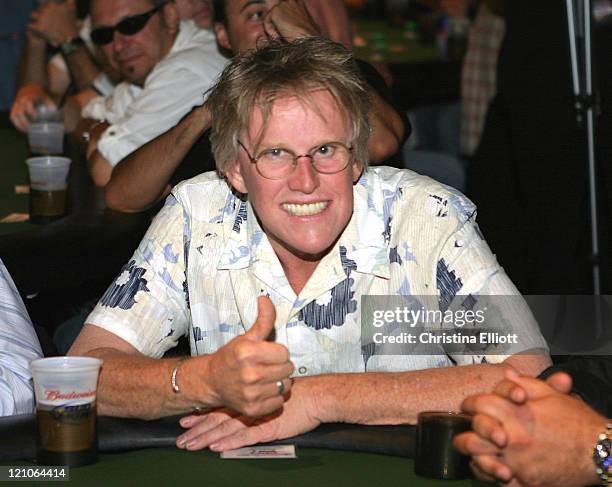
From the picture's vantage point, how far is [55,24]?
588 centimetres

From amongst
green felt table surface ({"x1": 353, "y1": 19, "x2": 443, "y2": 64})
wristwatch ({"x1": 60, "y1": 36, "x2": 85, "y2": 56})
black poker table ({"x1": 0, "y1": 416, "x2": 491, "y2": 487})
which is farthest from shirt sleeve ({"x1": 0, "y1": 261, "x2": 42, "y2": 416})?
green felt table surface ({"x1": 353, "y1": 19, "x2": 443, "y2": 64})

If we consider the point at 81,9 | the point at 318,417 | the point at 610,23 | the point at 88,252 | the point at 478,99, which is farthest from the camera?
the point at 478,99

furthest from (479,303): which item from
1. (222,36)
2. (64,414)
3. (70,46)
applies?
(70,46)

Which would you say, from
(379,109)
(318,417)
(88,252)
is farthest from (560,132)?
(318,417)

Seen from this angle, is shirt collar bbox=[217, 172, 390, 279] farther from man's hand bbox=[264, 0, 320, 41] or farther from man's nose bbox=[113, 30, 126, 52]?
man's nose bbox=[113, 30, 126, 52]

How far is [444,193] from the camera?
2438 mm

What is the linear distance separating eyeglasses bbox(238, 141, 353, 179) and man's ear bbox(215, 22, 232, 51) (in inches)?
60.3

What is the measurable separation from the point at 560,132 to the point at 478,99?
2.25 metres

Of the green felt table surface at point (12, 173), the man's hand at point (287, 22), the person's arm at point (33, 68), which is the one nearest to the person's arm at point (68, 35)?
A: the person's arm at point (33, 68)

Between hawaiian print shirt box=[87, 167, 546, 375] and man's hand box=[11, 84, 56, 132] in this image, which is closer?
hawaiian print shirt box=[87, 167, 546, 375]

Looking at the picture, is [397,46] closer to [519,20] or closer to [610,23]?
[519,20]

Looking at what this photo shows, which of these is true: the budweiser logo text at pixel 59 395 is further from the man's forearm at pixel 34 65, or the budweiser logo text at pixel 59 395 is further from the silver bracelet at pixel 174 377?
the man's forearm at pixel 34 65

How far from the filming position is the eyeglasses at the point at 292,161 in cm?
233

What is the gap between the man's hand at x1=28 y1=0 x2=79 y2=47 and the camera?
5832 mm
